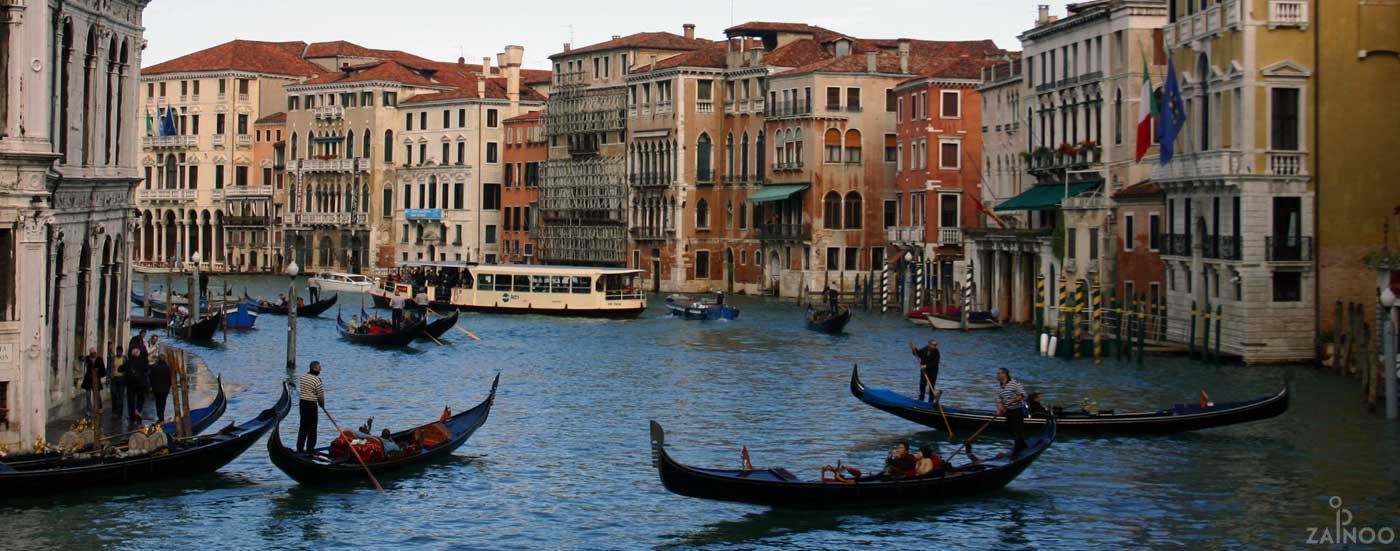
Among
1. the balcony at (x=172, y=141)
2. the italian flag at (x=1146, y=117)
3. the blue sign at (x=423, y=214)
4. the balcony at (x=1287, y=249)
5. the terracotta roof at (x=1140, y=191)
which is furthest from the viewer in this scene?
the balcony at (x=172, y=141)

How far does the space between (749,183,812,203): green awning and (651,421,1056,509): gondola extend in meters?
41.9

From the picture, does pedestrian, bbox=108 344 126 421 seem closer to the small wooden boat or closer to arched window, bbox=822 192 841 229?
the small wooden boat

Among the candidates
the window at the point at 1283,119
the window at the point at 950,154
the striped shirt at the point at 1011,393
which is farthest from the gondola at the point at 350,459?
the window at the point at 950,154

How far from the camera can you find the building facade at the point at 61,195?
54.7 feet

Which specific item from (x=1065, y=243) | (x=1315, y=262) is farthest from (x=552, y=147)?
(x=1315, y=262)

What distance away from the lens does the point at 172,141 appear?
273ft

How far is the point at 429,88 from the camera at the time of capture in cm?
7850

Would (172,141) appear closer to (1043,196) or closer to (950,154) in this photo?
(950,154)

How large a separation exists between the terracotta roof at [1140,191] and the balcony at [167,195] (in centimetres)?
5249

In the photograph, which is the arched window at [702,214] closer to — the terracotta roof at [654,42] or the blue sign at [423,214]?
the terracotta roof at [654,42]

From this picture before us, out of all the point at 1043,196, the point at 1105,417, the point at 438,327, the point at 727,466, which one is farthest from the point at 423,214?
the point at 727,466

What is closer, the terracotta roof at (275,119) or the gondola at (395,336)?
the gondola at (395,336)

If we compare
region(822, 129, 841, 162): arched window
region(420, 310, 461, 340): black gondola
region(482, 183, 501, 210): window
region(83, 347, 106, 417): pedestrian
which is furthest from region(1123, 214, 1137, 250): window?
region(482, 183, 501, 210): window

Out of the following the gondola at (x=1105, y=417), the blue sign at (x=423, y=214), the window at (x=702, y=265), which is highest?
the blue sign at (x=423, y=214)
